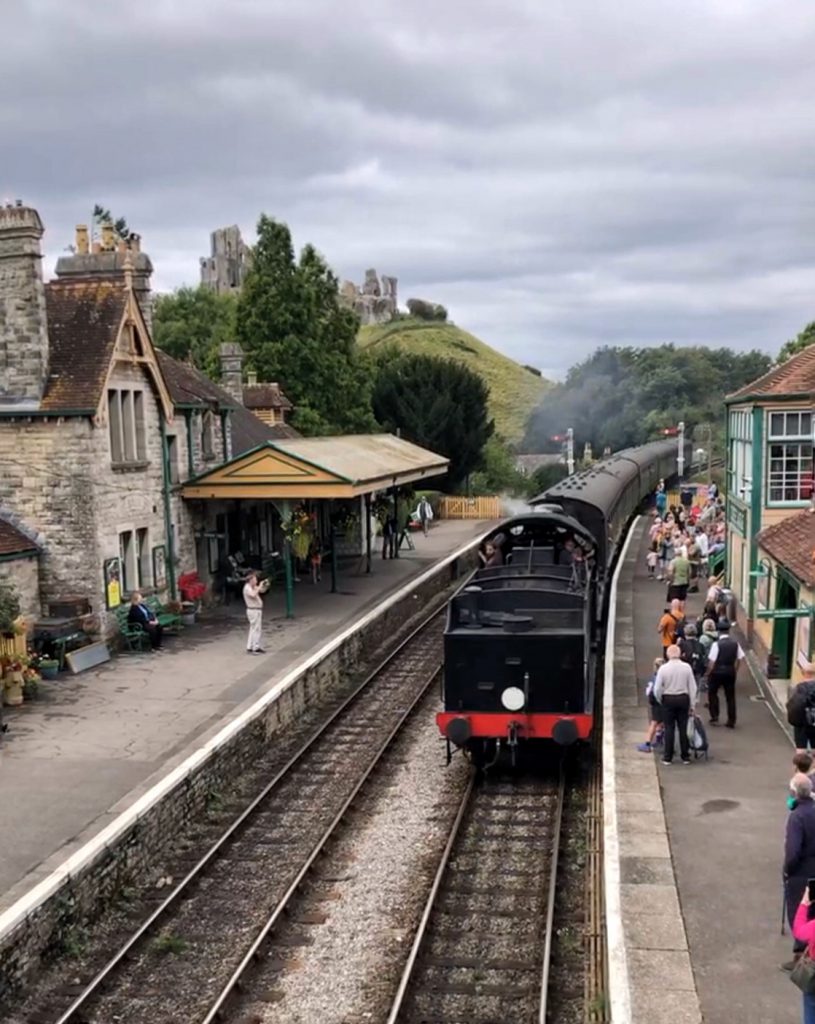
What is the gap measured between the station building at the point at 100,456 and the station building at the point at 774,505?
25.1ft

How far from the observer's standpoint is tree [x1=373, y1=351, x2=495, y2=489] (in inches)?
1812

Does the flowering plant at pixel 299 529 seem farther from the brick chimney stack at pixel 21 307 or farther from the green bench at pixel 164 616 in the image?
the brick chimney stack at pixel 21 307

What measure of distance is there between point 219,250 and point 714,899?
143m

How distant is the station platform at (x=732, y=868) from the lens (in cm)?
677

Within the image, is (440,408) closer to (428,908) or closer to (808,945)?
(428,908)

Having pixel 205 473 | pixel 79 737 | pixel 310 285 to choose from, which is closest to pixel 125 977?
pixel 79 737

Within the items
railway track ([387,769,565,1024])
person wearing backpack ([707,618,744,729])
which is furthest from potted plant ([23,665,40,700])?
person wearing backpack ([707,618,744,729])

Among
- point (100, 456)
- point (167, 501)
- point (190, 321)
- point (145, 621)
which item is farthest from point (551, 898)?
point (190, 321)

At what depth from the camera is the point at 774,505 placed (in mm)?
17328

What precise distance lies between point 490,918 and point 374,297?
475 feet

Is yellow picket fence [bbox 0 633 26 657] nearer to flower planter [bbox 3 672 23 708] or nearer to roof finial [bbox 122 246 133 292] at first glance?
Result: flower planter [bbox 3 672 23 708]

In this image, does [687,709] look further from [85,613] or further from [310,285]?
[310,285]

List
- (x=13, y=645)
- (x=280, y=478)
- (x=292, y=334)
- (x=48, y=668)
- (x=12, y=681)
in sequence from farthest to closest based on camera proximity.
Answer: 1. (x=292, y=334)
2. (x=280, y=478)
3. (x=48, y=668)
4. (x=13, y=645)
5. (x=12, y=681)

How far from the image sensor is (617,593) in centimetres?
Result: 2336
